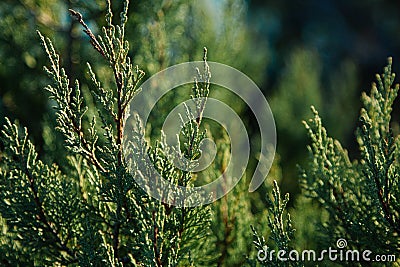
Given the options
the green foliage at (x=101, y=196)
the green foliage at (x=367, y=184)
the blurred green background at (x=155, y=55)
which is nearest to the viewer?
the green foliage at (x=101, y=196)

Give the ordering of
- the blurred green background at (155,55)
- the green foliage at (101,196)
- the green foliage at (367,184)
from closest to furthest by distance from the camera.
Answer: the green foliage at (101,196)
the green foliage at (367,184)
the blurred green background at (155,55)

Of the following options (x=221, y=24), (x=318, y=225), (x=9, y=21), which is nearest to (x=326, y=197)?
(x=318, y=225)

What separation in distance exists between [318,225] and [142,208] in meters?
0.84

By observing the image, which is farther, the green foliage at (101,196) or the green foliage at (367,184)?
the green foliage at (367,184)

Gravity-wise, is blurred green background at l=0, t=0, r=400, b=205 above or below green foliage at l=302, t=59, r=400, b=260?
above

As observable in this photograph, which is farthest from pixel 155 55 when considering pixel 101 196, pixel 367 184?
pixel 367 184

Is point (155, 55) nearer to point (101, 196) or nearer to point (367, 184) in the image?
point (101, 196)

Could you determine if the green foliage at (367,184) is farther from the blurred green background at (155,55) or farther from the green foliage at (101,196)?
the blurred green background at (155,55)

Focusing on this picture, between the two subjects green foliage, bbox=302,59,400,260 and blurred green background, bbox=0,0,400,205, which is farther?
blurred green background, bbox=0,0,400,205

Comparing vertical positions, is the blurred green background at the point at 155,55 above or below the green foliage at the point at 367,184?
above

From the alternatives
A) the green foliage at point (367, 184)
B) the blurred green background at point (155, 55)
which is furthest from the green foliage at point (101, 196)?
the blurred green background at point (155, 55)

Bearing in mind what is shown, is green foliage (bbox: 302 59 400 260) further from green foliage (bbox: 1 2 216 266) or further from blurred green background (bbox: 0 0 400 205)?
blurred green background (bbox: 0 0 400 205)

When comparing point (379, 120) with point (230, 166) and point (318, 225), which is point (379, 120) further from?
point (230, 166)

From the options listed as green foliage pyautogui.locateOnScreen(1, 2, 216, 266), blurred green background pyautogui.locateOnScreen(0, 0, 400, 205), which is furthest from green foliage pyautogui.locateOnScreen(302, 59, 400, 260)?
blurred green background pyautogui.locateOnScreen(0, 0, 400, 205)
